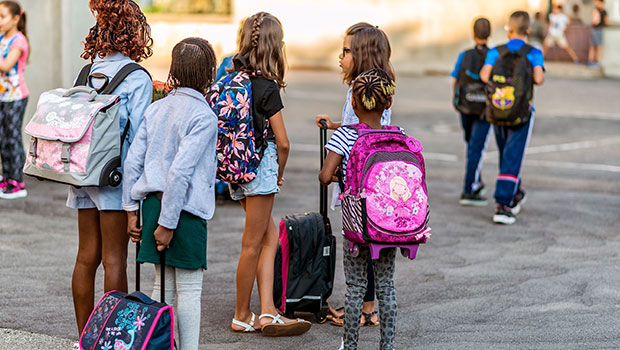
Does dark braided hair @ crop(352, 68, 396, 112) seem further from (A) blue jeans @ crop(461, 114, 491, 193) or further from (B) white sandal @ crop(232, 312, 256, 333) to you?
(A) blue jeans @ crop(461, 114, 491, 193)

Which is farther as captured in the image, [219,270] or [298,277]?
[219,270]

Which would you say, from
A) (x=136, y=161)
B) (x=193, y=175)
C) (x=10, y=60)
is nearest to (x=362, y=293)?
(x=193, y=175)

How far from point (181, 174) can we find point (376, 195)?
101 centimetres

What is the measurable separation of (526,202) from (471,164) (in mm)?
801

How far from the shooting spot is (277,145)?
5.64m

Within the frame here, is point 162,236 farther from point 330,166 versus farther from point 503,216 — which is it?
point 503,216

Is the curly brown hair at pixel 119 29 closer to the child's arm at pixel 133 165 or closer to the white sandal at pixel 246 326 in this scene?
the child's arm at pixel 133 165

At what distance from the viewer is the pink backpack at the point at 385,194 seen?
4.78 m

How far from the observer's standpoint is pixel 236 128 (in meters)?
5.50

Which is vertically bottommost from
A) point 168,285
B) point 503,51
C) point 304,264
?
point 304,264

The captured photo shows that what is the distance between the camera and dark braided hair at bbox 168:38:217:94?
4.68 meters

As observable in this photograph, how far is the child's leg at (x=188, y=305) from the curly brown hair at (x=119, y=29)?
4.00 feet

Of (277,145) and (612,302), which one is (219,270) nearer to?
(277,145)

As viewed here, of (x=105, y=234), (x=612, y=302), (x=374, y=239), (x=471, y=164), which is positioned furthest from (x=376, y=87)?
(x=471, y=164)
